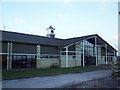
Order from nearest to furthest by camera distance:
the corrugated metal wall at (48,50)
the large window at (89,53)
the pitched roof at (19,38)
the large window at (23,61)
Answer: the large window at (23,61) → the pitched roof at (19,38) → the corrugated metal wall at (48,50) → the large window at (89,53)

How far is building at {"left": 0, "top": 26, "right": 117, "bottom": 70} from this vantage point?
17250 millimetres

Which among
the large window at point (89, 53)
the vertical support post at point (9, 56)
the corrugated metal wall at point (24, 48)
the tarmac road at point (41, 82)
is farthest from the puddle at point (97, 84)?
the large window at point (89, 53)

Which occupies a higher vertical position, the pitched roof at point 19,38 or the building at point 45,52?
the pitched roof at point 19,38

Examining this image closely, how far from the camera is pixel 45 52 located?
21422 mm

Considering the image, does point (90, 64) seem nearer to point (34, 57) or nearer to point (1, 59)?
point (34, 57)

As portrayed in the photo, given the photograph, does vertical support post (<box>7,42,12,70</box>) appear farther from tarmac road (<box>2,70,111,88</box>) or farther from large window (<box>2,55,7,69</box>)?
tarmac road (<box>2,70,111,88</box>)

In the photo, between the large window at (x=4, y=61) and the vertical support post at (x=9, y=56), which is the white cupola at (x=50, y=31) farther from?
the large window at (x=4, y=61)

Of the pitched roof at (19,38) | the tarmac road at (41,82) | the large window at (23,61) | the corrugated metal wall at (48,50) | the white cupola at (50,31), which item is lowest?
the tarmac road at (41,82)

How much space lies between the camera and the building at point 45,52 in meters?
17.2

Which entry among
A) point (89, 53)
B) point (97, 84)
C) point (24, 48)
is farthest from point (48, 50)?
point (97, 84)

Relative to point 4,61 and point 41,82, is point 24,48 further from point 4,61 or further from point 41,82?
point 41,82

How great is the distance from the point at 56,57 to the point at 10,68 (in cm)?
876

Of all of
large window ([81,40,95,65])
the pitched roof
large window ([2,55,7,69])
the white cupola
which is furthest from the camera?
the white cupola

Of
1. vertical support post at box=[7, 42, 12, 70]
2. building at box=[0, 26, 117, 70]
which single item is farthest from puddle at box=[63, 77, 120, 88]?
vertical support post at box=[7, 42, 12, 70]
